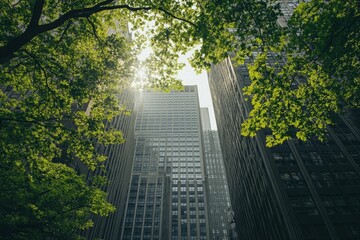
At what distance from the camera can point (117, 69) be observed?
12.0 m

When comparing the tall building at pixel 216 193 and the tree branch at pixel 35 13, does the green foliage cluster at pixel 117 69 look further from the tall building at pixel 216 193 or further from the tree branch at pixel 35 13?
the tall building at pixel 216 193

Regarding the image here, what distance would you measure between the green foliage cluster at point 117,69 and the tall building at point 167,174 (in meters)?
91.0

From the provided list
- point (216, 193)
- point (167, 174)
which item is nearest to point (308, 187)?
point (167, 174)

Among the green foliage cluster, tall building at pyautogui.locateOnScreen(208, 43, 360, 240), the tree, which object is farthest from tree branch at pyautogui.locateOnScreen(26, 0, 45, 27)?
tall building at pyautogui.locateOnScreen(208, 43, 360, 240)

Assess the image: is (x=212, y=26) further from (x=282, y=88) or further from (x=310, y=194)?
(x=310, y=194)

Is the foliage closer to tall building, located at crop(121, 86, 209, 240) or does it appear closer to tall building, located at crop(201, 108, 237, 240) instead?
tall building, located at crop(121, 86, 209, 240)

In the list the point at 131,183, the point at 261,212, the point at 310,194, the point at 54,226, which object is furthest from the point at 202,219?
the point at 54,226

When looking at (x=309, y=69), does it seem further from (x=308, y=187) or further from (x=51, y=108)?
(x=308, y=187)

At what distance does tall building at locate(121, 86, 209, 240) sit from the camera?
9475 centimetres

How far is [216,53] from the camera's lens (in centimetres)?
987

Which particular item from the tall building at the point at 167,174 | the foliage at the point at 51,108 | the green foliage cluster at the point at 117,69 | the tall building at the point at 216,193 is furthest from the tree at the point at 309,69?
the tall building at the point at 216,193

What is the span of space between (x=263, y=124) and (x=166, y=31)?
6.25 metres

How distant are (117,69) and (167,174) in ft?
355

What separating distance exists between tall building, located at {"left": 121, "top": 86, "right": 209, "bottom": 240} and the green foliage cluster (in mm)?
90957
